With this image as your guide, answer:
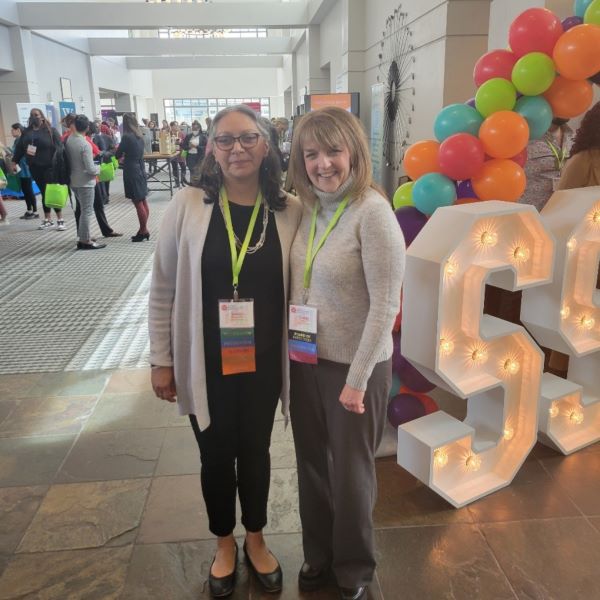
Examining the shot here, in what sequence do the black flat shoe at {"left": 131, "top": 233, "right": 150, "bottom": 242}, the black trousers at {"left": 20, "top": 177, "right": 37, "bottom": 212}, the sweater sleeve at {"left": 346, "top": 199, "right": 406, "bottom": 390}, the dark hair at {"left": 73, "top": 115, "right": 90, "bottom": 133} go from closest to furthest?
1. the sweater sleeve at {"left": 346, "top": 199, "right": 406, "bottom": 390}
2. the dark hair at {"left": 73, "top": 115, "right": 90, "bottom": 133}
3. the black flat shoe at {"left": 131, "top": 233, "right": 150, "bottom": 242}
4. the black trousers at {"left": 20, "top": 177, "right": 37, "bottom": 212}

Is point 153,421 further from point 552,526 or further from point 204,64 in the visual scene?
point 204,64

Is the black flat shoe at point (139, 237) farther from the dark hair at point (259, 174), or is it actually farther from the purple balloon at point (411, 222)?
the dark hair at point (259, 174)

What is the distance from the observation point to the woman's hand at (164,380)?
165cm

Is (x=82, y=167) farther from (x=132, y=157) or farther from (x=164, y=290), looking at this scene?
(x=164, y=290)

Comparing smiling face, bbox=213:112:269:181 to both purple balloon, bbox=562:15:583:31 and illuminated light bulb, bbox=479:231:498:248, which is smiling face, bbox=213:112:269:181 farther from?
purple balloon, bbox=562:15:583:31

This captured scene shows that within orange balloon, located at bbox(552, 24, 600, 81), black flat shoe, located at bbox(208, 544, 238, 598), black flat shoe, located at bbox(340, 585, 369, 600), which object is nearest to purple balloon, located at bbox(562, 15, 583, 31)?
orange balloon, located at bbox(552, 24, 600, 81)

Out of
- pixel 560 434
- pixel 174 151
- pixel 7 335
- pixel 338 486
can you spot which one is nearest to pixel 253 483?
pixel 338 486

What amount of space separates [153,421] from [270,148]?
6.05ft

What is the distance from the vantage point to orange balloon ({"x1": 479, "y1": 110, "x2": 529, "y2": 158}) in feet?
7.59

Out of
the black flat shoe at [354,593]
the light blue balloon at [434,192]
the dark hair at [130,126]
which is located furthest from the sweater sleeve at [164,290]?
the dark hair at [130,126]

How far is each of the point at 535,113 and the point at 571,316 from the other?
0.88 meters

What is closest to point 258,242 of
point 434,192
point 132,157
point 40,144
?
point 434,192

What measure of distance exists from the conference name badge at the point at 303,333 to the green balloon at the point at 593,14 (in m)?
1.86

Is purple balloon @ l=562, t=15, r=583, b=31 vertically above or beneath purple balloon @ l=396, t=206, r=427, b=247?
above
